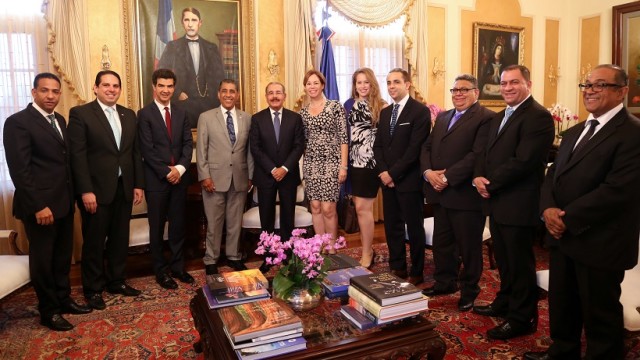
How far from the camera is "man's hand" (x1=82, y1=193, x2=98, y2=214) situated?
11.7 ft

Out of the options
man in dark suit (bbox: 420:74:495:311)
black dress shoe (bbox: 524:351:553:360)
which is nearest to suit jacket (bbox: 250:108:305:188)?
man in dark suit (bbox: 420:74:495:311)

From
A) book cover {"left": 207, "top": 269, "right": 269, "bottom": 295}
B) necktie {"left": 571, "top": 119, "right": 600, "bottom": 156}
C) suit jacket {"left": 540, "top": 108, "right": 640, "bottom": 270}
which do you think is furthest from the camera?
book cover {"left": 207, "top": 269, "right": 269, "bottom": 295}

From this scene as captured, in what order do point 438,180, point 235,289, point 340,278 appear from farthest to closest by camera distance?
point 438,180, point 340,278, point 235,289

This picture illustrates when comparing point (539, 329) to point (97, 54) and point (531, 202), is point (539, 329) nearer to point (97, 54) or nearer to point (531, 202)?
point (531, 202)

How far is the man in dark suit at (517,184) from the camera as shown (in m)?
2.87

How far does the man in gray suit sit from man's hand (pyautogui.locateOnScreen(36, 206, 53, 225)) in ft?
4.32

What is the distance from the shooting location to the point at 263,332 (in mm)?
2080

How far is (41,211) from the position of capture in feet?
10.5

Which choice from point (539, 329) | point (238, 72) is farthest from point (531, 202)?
point (238, 72)

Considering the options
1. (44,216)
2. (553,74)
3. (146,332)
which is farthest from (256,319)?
(553,74)

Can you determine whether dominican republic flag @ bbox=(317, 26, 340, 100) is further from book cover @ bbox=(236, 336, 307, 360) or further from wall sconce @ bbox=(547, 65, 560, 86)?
book cover @ bbox=(236, 336, 307, 360)

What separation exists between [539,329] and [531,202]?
2.96 feet

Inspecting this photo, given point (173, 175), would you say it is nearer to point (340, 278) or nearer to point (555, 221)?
point (340, 278)

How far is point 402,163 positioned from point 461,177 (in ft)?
2.02
